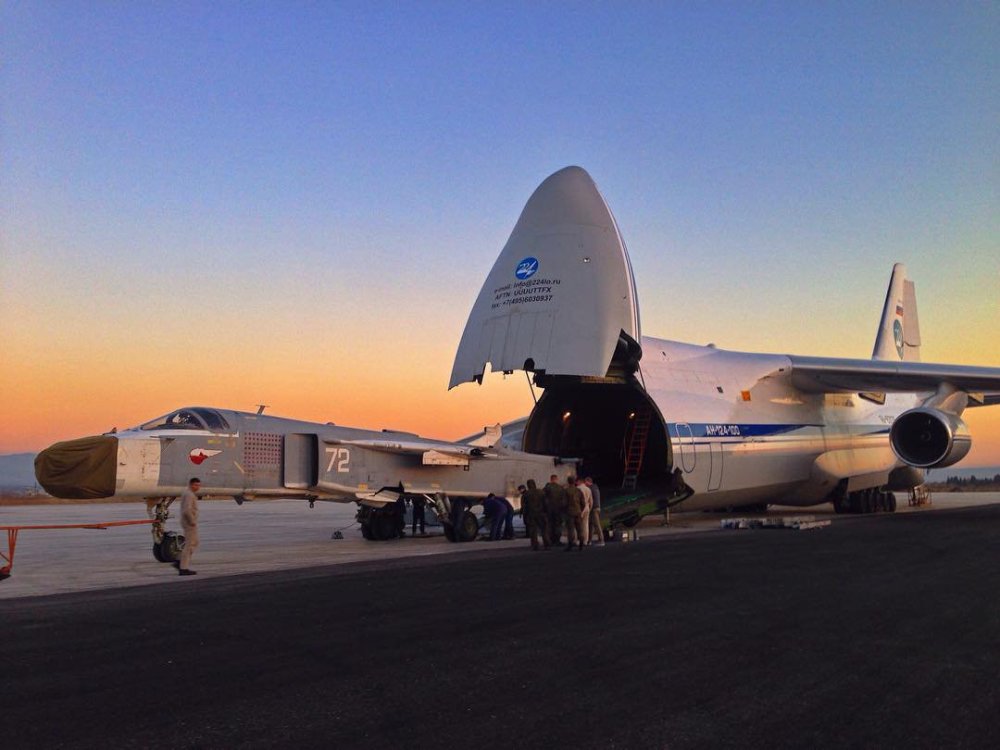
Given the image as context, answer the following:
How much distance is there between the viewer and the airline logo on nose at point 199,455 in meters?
14.5

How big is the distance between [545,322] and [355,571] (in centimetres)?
682

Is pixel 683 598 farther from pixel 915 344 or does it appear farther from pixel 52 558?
pixel 915 344

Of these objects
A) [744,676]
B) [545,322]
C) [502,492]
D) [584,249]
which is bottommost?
[744,676]

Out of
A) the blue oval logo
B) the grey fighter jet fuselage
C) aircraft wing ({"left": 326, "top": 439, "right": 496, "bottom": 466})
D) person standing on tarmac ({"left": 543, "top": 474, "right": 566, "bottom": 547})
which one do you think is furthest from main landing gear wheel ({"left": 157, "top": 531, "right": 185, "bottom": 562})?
the blue oval logo

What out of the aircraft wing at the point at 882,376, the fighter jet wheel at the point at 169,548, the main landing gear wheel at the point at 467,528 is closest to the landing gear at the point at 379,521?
the main landing gear wheel at the point at 467,528

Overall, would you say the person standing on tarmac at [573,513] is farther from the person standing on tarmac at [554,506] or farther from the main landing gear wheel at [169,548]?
the main landing gear wheel at [169,548]

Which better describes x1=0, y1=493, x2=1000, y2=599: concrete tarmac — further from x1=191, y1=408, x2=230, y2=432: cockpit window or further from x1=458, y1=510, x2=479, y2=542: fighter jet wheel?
x1=191, y1=408, x2=230, y2=432: cockpit window

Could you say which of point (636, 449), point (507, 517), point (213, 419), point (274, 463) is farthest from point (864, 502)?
point (213, 419)

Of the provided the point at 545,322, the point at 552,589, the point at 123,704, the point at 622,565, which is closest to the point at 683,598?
the point at 552,589

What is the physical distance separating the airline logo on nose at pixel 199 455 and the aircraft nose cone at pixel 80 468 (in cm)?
128

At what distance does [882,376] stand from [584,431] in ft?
22.7

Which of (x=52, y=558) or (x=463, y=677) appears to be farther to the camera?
(x=52, y=558)

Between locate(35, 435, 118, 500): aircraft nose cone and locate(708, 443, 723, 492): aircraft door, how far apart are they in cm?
1158

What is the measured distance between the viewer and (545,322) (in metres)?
16.4
